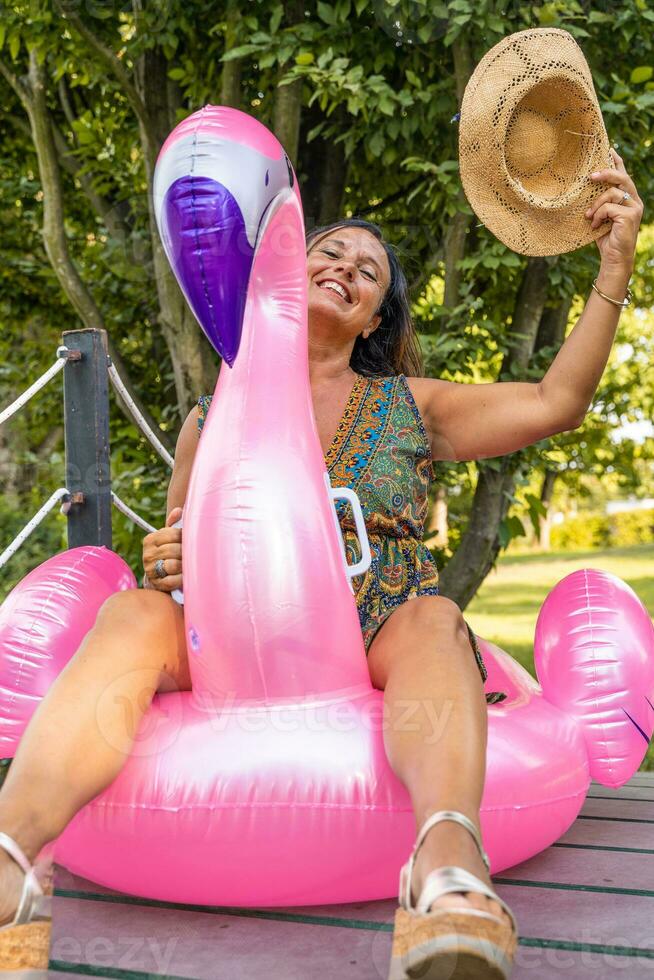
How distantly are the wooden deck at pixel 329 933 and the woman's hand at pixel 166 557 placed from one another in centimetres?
49

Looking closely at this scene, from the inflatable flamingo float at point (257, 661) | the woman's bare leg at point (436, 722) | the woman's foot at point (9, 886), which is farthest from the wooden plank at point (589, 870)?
the woman's foot at point (9, 886)

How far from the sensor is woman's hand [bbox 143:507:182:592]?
5.35 feet

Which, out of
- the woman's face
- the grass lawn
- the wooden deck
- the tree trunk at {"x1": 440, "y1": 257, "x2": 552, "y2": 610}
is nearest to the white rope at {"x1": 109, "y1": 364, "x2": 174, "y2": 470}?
the woman's face

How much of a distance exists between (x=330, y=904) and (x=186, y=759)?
0.32 metres

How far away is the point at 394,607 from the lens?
1.70 meters

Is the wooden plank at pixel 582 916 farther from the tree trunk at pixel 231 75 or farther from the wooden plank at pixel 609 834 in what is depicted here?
the tree trunk at pixel 231 75

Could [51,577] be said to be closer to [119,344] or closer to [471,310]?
[471,310]

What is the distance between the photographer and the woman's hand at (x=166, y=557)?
1.63m

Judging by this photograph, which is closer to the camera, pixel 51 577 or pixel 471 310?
pixel 51 577

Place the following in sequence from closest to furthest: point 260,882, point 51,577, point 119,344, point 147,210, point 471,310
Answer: point 260,882, point 51,577, point 471,310, point 147,210, point 119,344

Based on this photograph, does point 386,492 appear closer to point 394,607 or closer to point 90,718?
point 394,607

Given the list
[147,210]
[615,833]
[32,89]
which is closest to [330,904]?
[615,833]

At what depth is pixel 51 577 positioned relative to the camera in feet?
5.92

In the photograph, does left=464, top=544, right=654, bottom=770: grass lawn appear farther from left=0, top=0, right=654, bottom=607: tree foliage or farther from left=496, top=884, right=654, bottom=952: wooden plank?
left=496, top=884, right=654, bottom=952: wooden plank
